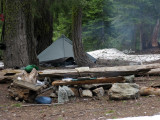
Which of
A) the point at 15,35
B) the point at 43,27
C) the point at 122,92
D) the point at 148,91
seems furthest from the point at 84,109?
the point at 43,27

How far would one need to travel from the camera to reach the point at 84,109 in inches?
192

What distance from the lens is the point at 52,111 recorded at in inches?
188

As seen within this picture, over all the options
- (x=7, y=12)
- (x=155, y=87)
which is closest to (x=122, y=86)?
(x=155, y=87)

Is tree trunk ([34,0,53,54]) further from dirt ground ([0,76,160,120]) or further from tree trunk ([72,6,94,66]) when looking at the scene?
dirt ground ([0,76,160,120])

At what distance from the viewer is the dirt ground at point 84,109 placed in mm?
4325

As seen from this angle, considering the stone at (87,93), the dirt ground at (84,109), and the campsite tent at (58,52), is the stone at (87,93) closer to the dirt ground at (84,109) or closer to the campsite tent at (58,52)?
the dirt ground at (84,109)

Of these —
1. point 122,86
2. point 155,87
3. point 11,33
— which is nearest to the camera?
point 122,86

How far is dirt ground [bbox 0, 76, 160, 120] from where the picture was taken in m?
4.32

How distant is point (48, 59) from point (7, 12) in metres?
3.83

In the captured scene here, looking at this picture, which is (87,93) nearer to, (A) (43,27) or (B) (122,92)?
(B) (122,92)

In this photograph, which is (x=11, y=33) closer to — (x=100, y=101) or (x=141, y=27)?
(x=100, y=101)

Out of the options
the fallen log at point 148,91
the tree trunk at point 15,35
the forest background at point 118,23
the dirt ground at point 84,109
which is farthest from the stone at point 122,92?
the forest background at point 118,23

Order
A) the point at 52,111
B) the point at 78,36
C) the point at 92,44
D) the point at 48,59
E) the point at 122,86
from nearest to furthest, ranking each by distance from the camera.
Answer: the point at 52,111 → the point at 122,86 → the point at 78,36 → the point at 48,59 → the point at 92,44

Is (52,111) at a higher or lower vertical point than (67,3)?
lower
